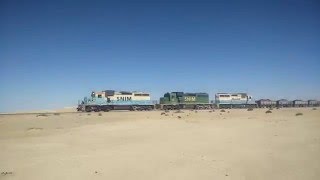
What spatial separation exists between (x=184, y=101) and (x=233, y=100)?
592 inches

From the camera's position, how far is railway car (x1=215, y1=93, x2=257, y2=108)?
78.6 m

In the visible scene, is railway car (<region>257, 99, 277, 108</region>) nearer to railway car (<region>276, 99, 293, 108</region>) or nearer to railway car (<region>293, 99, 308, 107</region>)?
railway car (<region>276, 99, 293, 108</region>)

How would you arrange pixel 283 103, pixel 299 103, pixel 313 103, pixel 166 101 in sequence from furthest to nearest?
pixel 313 103
pixel 299 103
pixel 283 103
pixel 166 101

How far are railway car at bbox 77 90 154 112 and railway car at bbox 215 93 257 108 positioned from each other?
18.7 m

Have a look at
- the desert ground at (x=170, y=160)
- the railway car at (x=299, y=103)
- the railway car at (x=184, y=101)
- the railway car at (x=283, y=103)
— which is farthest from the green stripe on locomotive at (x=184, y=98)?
the desert ground at (x=170, y=160)

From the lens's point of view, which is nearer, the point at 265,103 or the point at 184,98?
the point at 184,98

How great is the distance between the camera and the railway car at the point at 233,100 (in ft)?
258

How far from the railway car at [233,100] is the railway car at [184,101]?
3.16 meters

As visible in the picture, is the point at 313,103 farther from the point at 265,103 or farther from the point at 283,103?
the point at 265,103

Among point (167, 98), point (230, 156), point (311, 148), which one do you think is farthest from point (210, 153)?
point (167, 98)

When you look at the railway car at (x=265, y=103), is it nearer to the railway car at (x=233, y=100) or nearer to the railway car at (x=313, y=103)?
the railway car at (x=233, y=100)

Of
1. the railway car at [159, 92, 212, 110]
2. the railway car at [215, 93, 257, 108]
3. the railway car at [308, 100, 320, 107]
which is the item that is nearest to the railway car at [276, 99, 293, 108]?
the railway car at [308, 100, 320, 107]

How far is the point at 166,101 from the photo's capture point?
68.7 m

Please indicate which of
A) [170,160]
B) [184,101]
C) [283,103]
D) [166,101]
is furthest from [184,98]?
[170,160]
